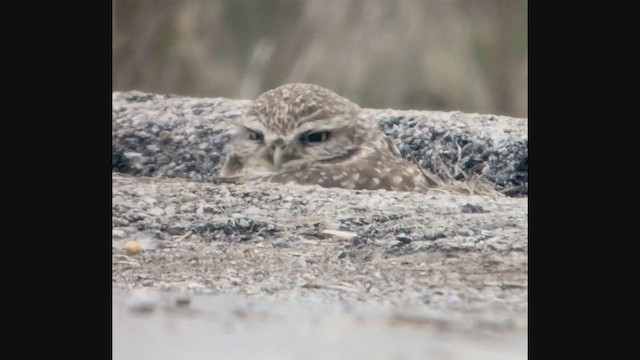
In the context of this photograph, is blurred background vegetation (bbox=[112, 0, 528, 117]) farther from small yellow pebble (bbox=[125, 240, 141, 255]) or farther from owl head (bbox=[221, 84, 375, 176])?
small yellow pebble (bbox=[125, 240, 141, 255])

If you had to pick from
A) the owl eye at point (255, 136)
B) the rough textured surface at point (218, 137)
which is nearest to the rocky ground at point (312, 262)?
the rough textured surface at point (218, 137)

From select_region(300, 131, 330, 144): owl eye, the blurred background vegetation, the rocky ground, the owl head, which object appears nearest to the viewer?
the rocky ground

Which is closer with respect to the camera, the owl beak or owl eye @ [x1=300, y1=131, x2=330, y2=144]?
the owl beak

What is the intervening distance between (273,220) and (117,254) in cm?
30

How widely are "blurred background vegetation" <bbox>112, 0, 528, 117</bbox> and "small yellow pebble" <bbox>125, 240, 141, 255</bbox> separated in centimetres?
37

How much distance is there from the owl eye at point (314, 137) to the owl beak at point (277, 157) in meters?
0.07

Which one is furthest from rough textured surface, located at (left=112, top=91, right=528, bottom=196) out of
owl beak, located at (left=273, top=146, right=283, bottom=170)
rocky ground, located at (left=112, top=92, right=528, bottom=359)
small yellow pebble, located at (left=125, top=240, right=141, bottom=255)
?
small yellow pebble, located at (left=125, top=240, right=141, bottom=255)

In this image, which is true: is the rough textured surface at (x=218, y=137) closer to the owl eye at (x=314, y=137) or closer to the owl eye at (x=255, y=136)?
the owl eye at (x=255, y=136)

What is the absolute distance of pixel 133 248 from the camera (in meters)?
1.81

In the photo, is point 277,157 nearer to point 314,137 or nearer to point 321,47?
point 314,137

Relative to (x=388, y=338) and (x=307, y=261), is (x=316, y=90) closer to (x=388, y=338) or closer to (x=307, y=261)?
(x=307, y=261)

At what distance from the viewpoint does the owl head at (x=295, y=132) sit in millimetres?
2133

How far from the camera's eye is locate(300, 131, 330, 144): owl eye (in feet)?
7.38

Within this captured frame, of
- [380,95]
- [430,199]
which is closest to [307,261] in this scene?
[430,199]
